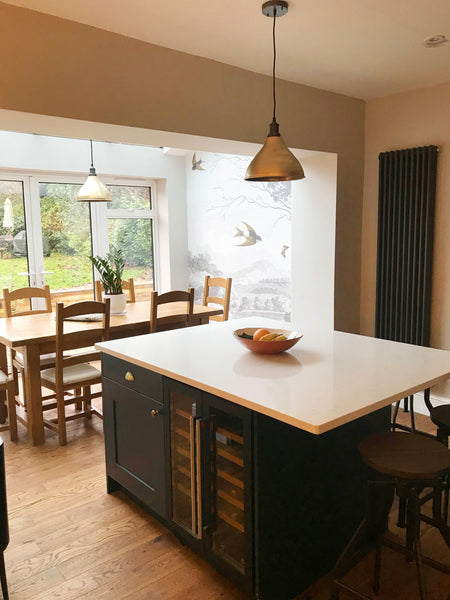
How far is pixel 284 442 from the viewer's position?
5.88 feet

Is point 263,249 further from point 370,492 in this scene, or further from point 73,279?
point 370,492

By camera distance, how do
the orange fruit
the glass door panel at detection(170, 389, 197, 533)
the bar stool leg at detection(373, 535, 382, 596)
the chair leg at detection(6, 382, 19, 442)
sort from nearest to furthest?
the bar stool leg at detection(373, 535, 382, 596) < the glass door panel at detection(170, 389, 197, 533) < the orange fruit < the chair leg at detection(6, 382, 19, 442)

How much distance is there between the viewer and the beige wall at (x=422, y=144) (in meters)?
3.57

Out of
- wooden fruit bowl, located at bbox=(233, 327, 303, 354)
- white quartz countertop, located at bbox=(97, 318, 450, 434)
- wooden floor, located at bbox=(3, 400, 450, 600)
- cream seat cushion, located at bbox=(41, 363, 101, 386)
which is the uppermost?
wooden fruit bowl, located at bbox=(233, 327, 303, 354)

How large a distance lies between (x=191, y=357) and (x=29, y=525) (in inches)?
46.6

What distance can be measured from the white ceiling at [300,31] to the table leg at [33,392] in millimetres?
2040

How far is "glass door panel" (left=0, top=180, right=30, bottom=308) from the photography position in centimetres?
473

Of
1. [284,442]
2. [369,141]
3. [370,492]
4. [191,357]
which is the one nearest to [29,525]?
[191,357]

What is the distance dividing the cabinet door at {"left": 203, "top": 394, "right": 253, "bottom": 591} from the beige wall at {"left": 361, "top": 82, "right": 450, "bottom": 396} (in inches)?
96.7

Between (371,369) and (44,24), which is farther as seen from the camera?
(44,24)

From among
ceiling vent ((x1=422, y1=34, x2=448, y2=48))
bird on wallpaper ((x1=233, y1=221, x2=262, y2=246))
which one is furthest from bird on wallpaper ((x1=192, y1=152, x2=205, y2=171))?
ceiling vent ((x1=422, y1=34, x2=448, y2=48))

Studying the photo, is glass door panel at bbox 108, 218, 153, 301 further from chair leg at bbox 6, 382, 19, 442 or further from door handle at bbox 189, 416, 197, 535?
door handle at bbox 189, 416, 197, 535

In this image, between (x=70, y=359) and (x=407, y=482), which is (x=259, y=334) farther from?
(x=70, y=359)

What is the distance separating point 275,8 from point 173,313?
245cm
